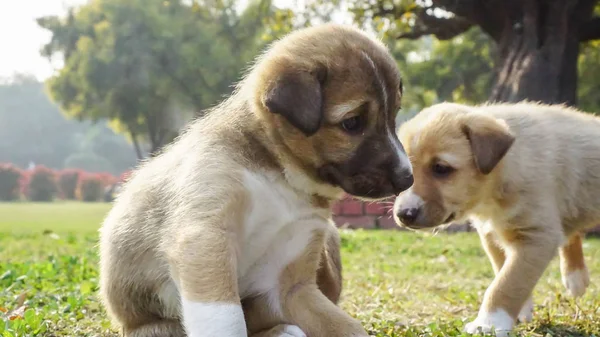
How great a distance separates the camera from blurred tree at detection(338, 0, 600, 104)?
12.7 meters

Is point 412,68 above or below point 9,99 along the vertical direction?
below

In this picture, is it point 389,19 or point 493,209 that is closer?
point 493,209

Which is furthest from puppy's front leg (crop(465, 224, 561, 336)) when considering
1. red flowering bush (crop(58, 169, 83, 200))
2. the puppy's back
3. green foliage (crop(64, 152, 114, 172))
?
green foliage (crop(64, 152, 114, 172))

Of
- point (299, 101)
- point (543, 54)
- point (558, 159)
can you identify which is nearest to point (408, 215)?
point (558, 159)

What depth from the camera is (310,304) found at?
331cm

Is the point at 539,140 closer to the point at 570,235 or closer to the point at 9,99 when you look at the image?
the point at 570,235

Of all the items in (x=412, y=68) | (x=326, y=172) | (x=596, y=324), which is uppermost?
(x=412, y=68)

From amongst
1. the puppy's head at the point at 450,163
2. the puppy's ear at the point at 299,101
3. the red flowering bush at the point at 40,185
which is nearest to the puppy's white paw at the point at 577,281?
the puppy's head at the point at 450,163

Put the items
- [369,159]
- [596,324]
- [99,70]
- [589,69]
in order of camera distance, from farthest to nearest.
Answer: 1. [99,70]
2. [589,69]
3. [596,324]
4. [369,159]

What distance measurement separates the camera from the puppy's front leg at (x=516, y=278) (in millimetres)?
3893

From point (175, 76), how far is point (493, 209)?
3152 centimetres

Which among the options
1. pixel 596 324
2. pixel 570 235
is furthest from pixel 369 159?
pixel 570 235

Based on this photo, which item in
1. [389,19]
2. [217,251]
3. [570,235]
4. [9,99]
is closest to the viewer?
[217,251]

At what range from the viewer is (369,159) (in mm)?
3104
